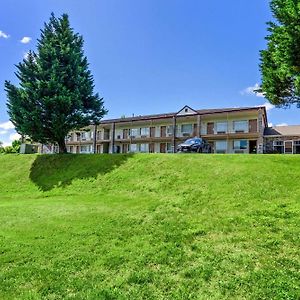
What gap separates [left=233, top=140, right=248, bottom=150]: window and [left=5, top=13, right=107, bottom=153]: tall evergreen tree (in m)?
20.0

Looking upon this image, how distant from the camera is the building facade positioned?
132 feet

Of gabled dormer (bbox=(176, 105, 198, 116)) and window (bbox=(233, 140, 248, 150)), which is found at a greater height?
gabled dormer (bbox=(176, 105, 198, 116))

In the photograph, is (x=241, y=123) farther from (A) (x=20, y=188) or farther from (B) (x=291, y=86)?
(A) (x=20, y=188)

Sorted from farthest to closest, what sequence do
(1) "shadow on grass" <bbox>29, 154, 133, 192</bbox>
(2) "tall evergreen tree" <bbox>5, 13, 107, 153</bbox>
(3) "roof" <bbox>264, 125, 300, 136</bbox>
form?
(3) "roof" <bbox>264, 125, 300, 136</bbox> → (2) "tall evergreen tree" <bbox>5, 13, 107, 153</bbox> → (1) "shadow on grass" <bbox>29, 154, 133, 192</bbox>

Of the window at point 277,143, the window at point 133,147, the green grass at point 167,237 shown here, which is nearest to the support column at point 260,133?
the window at point 277,143

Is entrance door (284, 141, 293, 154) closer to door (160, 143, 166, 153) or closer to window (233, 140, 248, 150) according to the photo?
window (233, 140, 248, 150)

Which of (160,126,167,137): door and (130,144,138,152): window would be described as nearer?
(160,126,167,137): door

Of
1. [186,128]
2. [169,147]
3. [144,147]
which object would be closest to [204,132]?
[186,128]

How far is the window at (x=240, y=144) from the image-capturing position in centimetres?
4086

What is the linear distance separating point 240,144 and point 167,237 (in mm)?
33978

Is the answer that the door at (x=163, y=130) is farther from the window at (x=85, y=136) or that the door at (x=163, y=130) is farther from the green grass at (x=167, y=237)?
the green grass at (x=167, y=237)

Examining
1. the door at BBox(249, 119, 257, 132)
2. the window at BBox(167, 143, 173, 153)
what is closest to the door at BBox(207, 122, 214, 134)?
the door at BBox(249, 119, 257, 132)

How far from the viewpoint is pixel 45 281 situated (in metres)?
7.11

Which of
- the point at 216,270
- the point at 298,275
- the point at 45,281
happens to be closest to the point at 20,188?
the point at 45,281
